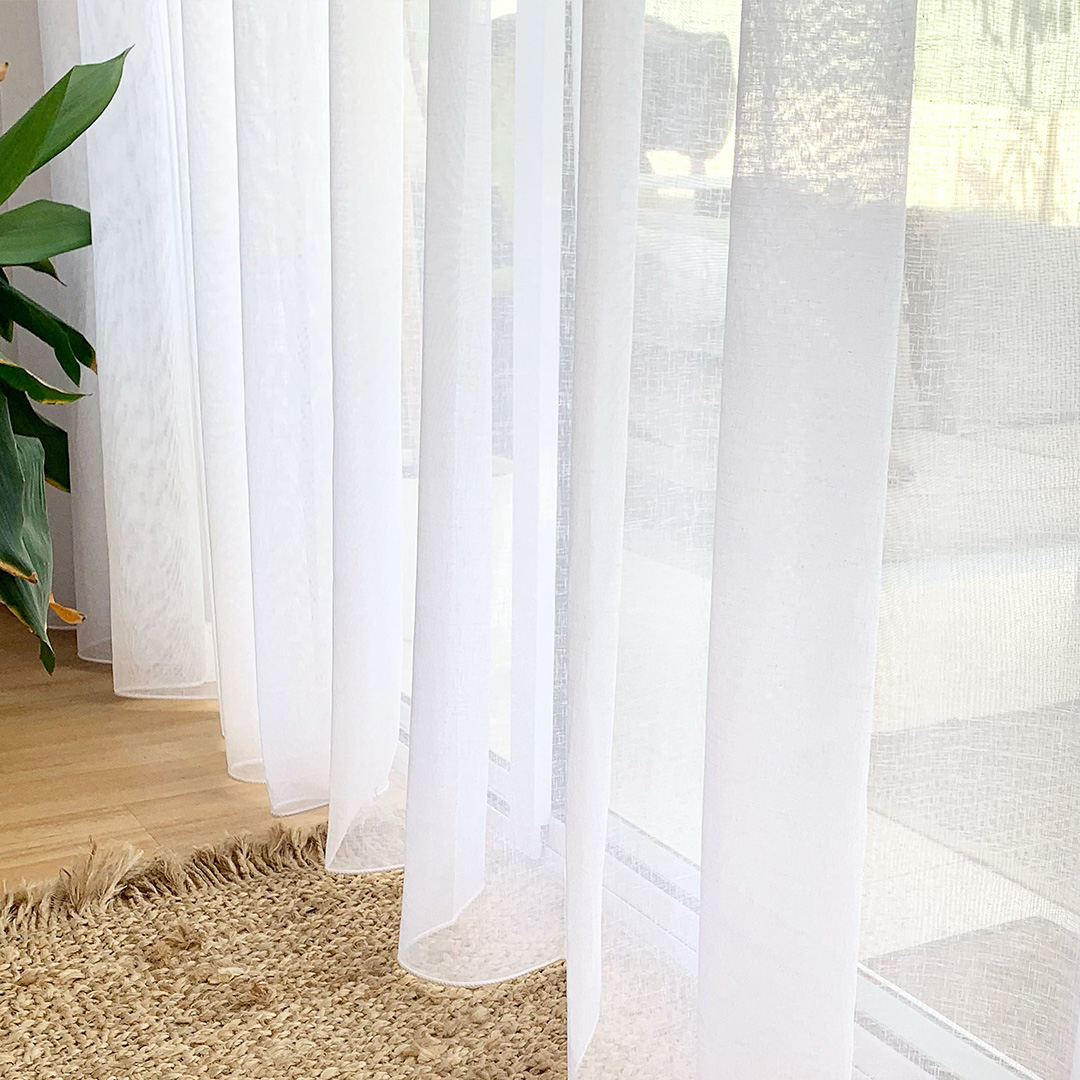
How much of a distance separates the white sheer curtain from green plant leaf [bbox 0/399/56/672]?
37 centimetres

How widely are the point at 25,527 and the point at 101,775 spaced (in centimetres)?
34

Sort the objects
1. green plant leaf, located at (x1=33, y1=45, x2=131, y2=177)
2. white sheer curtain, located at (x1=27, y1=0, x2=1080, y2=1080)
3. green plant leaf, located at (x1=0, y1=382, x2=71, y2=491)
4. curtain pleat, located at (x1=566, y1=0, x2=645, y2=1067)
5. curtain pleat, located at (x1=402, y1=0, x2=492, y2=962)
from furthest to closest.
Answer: green plant leaf, located at (x1=0, y1=382, x2=71, y2=491) → green plant leaf, located at (x1=33, y1=45, x2=131, y2=177) → curtain pleat, located at (x1=402, y1=0, x2=492, y2=962) → curtain pleat, located at (x1=566, y1=0, x2=645, y2=1067) → white sheer curtain, located at (x1=27, y1=0, x2=1080, y2=1080)

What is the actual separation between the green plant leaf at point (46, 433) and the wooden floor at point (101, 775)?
12.8 inches

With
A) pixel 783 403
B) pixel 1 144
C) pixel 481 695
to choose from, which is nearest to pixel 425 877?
pixel 481 695

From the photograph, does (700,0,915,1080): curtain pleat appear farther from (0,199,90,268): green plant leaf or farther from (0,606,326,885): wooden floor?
(0,199,90,268): green plant leaf

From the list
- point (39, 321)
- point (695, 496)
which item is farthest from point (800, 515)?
point (39, 321)

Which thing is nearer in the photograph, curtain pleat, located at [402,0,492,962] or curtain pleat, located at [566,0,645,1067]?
curtain pleat, located at [566,0,645,1067]

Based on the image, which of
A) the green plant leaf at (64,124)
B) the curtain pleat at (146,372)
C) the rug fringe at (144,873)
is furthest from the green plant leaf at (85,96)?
the rug fringe at (144,873)

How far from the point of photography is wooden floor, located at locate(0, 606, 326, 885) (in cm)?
156

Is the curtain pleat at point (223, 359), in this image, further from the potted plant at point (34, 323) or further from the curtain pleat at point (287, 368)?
the potted plant at point (34, 323)

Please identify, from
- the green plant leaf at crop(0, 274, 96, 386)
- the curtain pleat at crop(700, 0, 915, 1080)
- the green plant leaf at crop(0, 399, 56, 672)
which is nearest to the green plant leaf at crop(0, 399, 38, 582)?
the green plant leaf at crop(0, 399, 56, 672)

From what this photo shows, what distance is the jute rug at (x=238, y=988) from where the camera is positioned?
111 cm

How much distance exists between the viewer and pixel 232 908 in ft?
4.52

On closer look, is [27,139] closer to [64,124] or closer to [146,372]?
[64,124]
